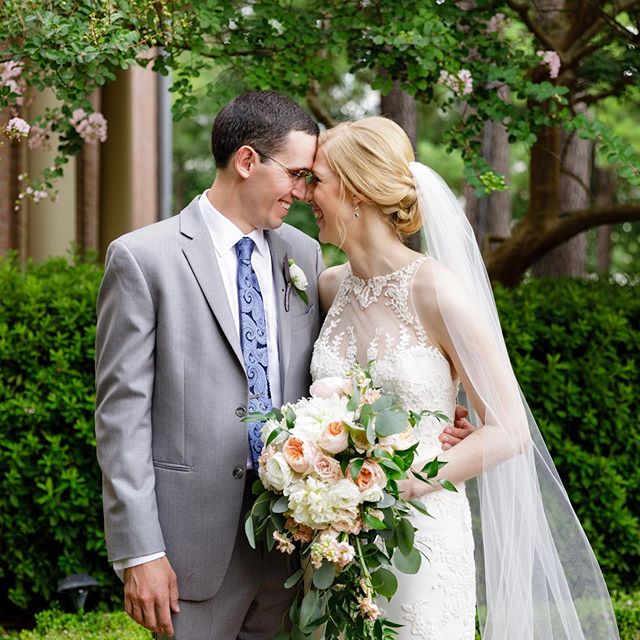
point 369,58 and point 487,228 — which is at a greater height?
point 369,58

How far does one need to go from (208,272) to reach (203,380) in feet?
1.18

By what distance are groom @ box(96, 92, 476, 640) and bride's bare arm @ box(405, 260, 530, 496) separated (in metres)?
0.15

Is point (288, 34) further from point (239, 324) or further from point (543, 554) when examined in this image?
point (543, 554)

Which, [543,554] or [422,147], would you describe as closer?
[543,554]

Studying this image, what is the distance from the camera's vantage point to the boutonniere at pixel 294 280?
3223mm

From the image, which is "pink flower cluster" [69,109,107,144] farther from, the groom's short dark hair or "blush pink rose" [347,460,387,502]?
"blush pink rose" [347,460,387,502]

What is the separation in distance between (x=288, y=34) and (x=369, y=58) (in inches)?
17.0

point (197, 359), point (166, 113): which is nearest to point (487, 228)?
point (197, 359)

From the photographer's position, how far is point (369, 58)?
→ 184 inches

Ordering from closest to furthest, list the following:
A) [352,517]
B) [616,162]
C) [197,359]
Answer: [352,517] → [197,359] → [616,162]

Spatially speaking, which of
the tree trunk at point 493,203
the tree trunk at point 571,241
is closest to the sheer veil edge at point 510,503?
the tree trunk at point 493,203

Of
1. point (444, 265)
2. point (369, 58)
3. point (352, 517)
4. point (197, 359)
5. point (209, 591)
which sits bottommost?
point (209, 591)

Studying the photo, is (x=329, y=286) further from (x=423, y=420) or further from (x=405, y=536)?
(x=405, y=536)

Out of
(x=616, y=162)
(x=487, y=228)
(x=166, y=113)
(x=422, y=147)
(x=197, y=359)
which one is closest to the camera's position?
(x=197, y=359)
